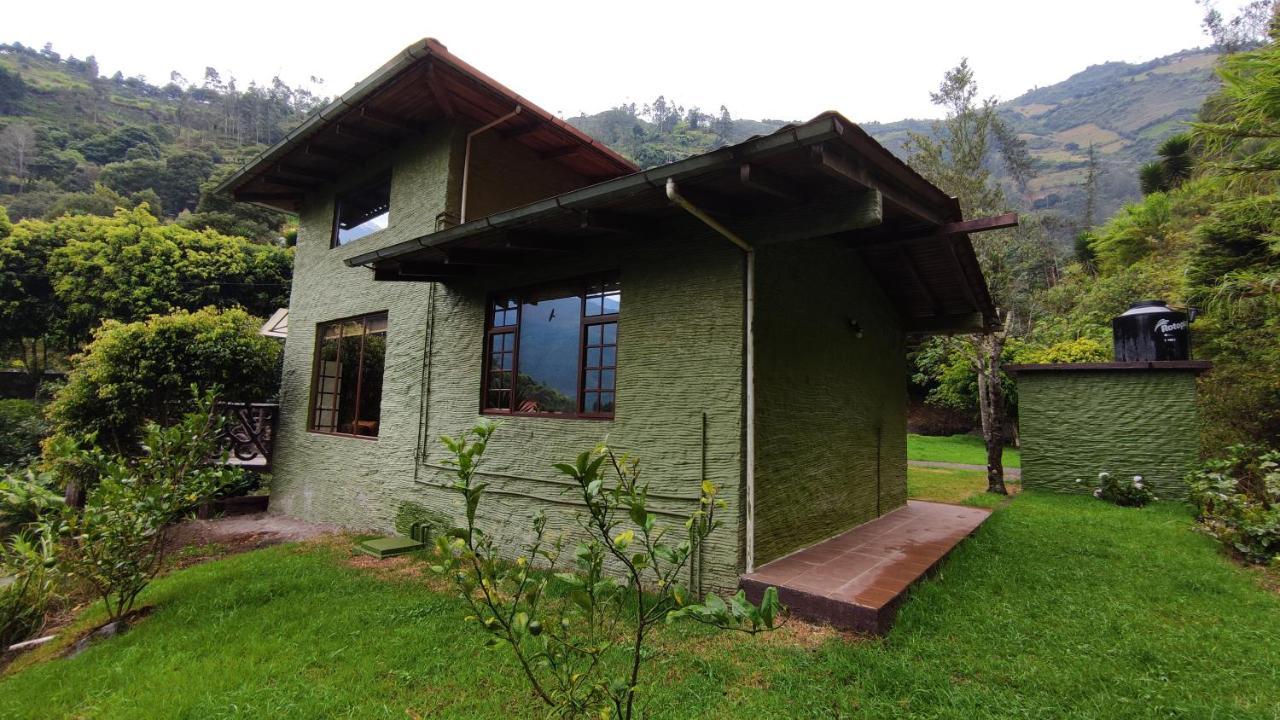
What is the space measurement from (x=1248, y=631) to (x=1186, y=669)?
3.41 feet

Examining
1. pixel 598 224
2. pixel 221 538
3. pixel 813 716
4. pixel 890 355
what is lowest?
pixel 221 538

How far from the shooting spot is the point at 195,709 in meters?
2.93

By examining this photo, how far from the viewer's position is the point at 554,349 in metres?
5.54

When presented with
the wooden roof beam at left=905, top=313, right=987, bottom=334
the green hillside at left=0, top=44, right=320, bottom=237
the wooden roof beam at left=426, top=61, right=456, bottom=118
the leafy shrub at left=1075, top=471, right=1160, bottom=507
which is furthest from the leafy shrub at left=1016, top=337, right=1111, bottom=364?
the green hillside at left=0, top=44, right=320, bottom=237

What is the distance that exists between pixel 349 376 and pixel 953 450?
18.3 metres

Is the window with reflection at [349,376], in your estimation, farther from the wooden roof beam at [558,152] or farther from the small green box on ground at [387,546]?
the wooden roof beam at [558,152]

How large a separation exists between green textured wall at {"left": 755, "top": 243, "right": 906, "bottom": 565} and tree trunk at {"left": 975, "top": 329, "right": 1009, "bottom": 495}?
3.37 metres

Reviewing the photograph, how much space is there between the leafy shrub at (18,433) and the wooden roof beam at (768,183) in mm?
15049

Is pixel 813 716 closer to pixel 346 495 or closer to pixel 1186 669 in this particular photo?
pixel 1186 669

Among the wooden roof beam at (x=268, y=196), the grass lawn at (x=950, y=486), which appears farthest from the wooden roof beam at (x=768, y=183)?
the wooden roof beam at (x=268, y=196)

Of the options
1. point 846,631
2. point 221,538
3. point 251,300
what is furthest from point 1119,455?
point 251,300

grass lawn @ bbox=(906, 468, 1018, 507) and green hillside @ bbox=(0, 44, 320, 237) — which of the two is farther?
green hillside @ bbox=(0, 44, 320, 237)

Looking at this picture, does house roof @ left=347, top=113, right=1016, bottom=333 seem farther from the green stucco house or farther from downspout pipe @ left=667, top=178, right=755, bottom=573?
downspout pipe @ left=667, top=178, right=755, bottom=573

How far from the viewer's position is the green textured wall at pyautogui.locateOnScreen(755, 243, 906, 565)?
14.9 ft
